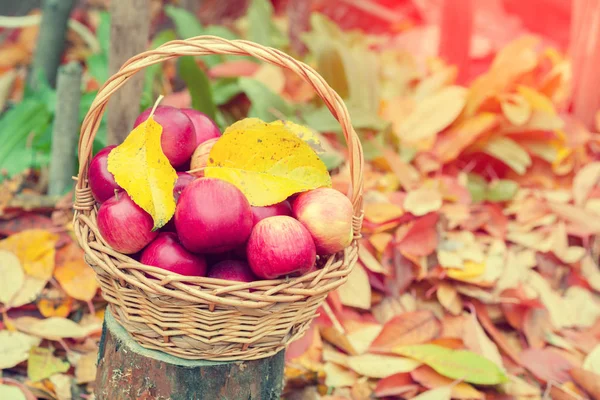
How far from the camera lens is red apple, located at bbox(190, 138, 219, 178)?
1.25 m

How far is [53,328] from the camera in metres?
1.57

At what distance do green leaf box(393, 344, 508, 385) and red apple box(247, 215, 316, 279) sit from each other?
71cm

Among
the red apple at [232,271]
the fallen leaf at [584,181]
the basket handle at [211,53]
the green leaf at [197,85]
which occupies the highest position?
the basket handle at [211,53]

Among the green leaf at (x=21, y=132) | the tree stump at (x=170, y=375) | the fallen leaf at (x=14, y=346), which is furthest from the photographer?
the green leaf at (x=21, y=132)

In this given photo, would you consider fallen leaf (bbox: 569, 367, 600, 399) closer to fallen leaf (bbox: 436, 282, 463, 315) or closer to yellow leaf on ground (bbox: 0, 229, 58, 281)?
fallen leaf (bbox: 436, 282, 463, 315)

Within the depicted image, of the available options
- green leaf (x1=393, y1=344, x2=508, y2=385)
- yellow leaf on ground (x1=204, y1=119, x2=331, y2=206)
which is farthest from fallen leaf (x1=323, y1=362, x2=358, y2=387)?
yellow leaf on ground (x1=204, y1=119, x2=331, y2=206)

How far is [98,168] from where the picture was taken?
1157 millimetres

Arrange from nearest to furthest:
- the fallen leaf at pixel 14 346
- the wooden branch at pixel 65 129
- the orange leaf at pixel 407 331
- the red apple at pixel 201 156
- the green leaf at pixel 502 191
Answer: the red apple at pixel 201 156
the fallen leaf at pixel 14 346
the orange leaf at pixel 407 331
the wooden branch at pixel 65 129
the green leaf at pixel 502 191

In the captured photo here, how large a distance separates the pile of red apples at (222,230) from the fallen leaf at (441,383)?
64cm

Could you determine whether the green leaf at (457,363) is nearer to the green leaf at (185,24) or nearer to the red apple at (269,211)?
the red apple at (269,211)

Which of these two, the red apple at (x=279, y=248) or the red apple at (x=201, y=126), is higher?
the red apple at (x=201, y=126)

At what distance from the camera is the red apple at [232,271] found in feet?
3.54

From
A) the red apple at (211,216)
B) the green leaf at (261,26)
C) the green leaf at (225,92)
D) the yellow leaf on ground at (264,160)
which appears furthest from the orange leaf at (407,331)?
the green leaf at (261,26)

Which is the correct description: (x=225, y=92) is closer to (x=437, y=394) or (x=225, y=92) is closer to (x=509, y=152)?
(x=509, y=152)
